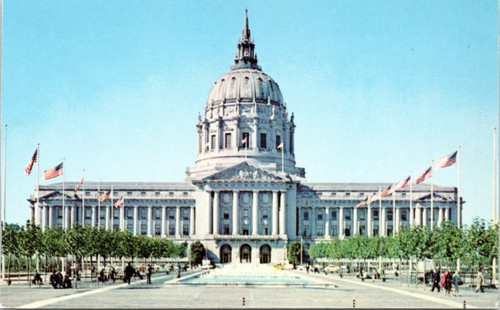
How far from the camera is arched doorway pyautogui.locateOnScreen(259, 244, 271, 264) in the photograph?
6284 inches

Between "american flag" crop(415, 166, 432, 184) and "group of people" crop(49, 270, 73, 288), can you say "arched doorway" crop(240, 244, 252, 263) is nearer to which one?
"american flag" crop(415, 166, 432, 184)

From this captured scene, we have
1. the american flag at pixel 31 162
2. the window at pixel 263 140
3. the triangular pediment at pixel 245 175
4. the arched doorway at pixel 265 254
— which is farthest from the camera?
the window at pixel 263 140

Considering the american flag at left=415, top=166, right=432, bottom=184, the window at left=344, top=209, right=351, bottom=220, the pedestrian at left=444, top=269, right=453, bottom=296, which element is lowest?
the pedestrian at left=444, top=269, right=453, bottom=296

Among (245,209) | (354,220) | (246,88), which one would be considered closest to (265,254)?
(245,209)

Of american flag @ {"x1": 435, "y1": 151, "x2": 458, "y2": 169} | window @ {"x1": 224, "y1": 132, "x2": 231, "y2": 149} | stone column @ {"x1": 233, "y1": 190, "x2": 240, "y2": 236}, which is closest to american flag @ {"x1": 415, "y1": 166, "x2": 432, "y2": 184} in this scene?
american flag @ {"x1": 435, "y1": 151, "x2": 458, "y2": 169}

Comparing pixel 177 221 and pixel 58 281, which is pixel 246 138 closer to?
pixel 177 221

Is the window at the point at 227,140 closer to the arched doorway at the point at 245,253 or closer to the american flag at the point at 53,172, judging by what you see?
the arched doorway at the point at 245,253

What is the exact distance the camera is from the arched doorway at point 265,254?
159625 mm

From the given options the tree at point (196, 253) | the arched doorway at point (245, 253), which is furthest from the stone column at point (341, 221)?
the tree at point (196, 253)

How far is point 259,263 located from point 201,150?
163 feet

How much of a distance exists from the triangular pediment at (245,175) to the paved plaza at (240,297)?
338ft

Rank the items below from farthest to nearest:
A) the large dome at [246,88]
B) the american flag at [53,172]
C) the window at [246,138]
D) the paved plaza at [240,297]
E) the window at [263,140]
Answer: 1. the large dome at [246,88]
2. the window at [263,140]
3. the window at [246,138]
4. the american flag at [53,172]
5. the paved plaza at [240,297]

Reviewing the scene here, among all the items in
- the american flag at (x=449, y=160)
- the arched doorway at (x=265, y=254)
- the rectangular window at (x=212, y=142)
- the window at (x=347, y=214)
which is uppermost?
the rectangular window at (x=212, y=142)

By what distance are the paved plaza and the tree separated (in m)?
81.2
